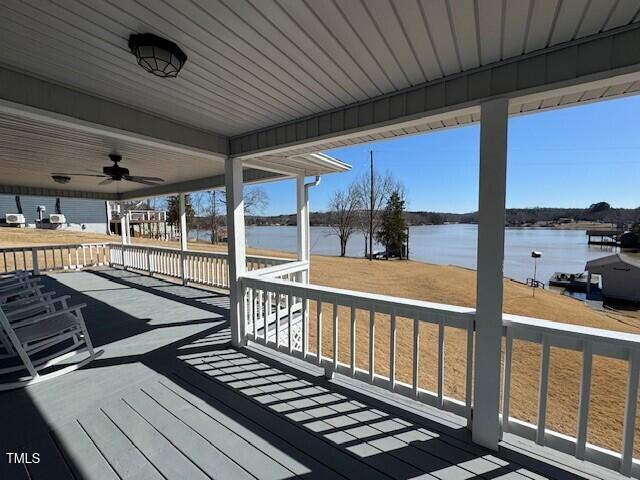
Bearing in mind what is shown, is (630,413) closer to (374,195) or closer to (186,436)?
(186,436)

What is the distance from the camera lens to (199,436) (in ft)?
6.45

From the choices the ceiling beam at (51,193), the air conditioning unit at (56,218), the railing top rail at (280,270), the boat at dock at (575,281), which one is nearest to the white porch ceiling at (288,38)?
the railing top rail at (280,270)

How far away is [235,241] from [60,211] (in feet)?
104

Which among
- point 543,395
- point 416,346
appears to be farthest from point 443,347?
point 543,395

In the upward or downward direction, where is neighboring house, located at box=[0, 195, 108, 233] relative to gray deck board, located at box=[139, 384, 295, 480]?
upward

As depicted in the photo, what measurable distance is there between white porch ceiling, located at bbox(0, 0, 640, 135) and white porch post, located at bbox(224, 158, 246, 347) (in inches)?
50.0

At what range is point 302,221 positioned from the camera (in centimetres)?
498

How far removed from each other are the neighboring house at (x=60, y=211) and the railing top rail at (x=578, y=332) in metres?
26.4

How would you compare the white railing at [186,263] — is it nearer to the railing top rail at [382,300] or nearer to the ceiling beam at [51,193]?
the ceiling beam at [51,193]

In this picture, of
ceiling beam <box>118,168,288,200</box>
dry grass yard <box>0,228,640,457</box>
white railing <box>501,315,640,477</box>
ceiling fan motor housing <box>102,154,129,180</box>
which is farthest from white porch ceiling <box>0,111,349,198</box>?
white railing <box>501,315,640,477</box>

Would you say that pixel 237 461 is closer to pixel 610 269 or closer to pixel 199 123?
pixel 199 123

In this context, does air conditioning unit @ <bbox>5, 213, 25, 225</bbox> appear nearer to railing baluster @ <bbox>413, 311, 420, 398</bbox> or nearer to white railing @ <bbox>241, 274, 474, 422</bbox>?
white railing @ <bbox>241, 274, 474, 422</bbox>

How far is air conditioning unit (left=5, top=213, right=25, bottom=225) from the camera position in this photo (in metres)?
21.2

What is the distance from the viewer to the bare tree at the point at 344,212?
2100cm
